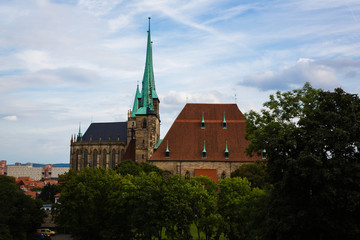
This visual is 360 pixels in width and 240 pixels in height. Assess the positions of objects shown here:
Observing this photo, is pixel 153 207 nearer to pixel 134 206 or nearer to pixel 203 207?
pixel 134 206

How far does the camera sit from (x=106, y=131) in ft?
328

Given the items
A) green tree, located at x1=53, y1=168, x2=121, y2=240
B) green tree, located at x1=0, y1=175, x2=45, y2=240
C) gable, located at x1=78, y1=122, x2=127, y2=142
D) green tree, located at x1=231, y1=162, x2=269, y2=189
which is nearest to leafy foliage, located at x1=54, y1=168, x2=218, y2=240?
green tree, located at x1=53, y1=168, x2=121, y2=240

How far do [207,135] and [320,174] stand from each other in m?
43.9

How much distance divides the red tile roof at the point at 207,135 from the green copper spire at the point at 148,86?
8.31 m

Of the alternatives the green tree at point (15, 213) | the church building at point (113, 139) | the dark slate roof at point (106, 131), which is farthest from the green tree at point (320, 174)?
the dark slate roof at point (106, 131)

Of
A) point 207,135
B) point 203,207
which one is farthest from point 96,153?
point 203,207

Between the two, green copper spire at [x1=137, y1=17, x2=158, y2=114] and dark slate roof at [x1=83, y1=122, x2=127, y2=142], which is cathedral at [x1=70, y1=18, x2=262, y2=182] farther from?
dark slate roof at [x1=83, y1=122, x2=127, y2=142]

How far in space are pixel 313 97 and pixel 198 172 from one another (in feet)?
121

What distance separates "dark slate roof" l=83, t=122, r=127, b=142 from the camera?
323ft

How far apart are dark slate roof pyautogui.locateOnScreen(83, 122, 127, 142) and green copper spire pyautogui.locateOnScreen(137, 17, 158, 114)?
86.2 feet

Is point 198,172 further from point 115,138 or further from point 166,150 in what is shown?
point 115,138

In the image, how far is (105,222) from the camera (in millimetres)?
36344

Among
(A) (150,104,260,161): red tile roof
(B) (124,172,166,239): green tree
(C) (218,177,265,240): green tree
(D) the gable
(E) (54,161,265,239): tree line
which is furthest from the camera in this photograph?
(D) the gable

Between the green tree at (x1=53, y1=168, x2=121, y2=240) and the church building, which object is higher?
the church building
